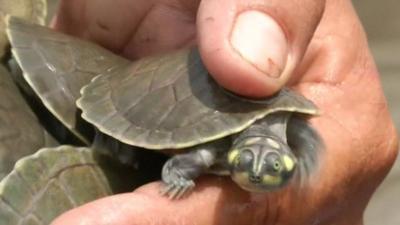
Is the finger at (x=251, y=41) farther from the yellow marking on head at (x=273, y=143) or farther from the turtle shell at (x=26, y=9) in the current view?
the turtle shell at (x=26, y=9)

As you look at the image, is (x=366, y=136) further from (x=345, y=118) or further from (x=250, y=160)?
(x=250, y=160)

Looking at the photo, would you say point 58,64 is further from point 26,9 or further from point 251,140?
point 251,140

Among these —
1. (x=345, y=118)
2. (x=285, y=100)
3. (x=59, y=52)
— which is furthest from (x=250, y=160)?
(x=59, y=52)

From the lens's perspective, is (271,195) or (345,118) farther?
(345,118)

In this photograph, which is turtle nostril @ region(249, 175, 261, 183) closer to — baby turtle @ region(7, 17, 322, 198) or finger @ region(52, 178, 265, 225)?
baby turtle @ region(7, 17, 322, 198)

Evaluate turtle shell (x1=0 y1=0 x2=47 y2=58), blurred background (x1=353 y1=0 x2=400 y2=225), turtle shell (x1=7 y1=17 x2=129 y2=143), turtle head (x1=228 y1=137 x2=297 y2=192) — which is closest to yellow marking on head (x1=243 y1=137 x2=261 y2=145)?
turtle head (x1=228 y1=137 x2=297 y2=192)

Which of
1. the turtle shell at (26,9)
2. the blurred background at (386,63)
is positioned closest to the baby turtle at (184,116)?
the turtle shell at (26,9)
